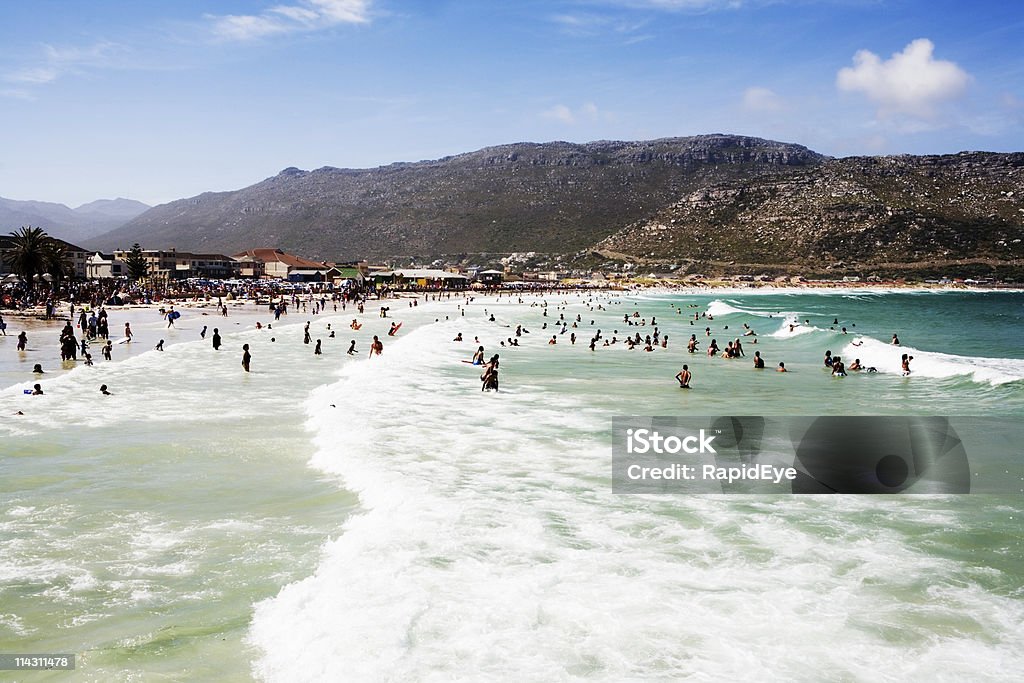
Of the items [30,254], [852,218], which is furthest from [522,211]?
[30,254]

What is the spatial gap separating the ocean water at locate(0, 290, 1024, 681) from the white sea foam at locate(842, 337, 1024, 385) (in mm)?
8287

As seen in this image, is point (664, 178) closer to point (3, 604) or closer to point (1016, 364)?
point (1016, 364)

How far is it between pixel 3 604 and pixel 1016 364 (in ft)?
123

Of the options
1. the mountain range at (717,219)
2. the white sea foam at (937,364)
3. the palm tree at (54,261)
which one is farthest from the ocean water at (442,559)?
the mountain range at (717,219)

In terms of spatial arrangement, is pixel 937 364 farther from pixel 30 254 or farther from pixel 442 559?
pixel 30 254

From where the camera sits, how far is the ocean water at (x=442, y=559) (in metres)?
6.79

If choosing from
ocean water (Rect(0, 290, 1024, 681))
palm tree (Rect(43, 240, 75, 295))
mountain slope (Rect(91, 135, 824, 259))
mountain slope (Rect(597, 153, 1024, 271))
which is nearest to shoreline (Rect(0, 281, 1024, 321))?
mountain slope (Rect(597, 153, 1024, 271))

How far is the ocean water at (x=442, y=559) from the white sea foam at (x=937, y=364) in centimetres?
829

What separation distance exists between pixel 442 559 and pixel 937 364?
27656 millimetres

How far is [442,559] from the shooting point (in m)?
8.91

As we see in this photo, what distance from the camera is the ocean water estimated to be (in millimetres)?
6789

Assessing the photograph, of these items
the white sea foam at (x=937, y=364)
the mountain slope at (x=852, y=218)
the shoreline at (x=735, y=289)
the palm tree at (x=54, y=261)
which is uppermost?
the mountain slope at (x=852, y=218)

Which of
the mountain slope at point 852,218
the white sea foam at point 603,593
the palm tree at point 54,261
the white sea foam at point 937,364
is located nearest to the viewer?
the white sea foam at point 603,593

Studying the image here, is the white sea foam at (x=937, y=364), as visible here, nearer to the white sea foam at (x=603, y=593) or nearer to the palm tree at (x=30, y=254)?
the white sea foam at (x=603, y=593)
